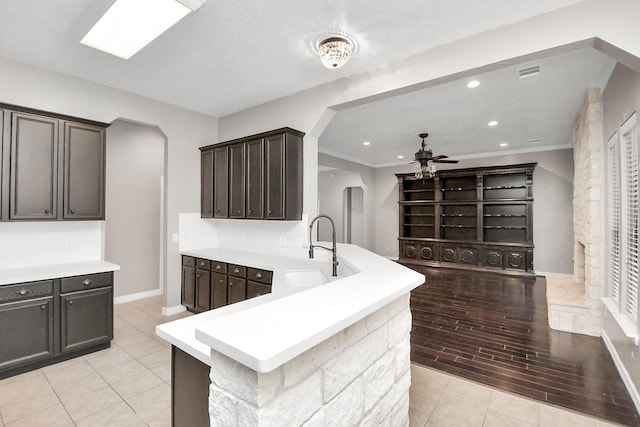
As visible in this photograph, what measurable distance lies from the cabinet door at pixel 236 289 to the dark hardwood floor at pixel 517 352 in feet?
6.50

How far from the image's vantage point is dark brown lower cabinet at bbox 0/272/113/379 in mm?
2582

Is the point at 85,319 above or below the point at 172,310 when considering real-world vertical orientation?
above

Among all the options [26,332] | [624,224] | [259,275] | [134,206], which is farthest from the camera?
[134,206]

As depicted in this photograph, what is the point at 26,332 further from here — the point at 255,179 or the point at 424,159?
the point at 424,159

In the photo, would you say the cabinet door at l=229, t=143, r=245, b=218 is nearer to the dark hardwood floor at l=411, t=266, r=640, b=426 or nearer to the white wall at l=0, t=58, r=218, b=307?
the white wall at l=0, t=58, r=218, b=307

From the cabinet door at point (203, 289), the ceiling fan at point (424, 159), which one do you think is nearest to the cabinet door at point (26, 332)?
the cabinet door at point (203, 289)

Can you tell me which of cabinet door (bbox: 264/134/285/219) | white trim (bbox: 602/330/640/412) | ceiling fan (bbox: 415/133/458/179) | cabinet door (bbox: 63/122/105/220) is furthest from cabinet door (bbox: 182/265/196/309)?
white trim (bbox: 602/330/640/412)

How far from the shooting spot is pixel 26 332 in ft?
8.73

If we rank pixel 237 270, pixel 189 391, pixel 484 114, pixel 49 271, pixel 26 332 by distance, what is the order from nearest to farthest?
pixel 189 391
pixel 26 332
pixel 49 271
pixel 237 270
pixel 484 114

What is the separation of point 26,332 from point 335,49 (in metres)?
3.68

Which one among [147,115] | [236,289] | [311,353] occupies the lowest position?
[236,289]

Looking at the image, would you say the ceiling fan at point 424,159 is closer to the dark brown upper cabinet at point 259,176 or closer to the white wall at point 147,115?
the dark brown upper cabinet at point 259,176

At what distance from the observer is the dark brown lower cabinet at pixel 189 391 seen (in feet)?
4.01

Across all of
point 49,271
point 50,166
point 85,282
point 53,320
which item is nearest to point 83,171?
point 50,166
